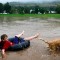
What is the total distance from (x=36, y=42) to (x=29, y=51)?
2331mm

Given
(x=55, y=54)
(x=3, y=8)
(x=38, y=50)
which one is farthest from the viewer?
(x=3, y=8)

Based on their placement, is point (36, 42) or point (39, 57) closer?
point (39, 57)

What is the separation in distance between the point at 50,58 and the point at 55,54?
2.60ft

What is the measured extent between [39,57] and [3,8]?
43.8 m

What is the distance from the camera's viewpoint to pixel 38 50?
14.2 m

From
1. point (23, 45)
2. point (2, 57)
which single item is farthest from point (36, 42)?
point (2, 57)

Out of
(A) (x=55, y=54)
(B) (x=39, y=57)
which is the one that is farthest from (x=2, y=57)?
(A) (x=55, y=54)

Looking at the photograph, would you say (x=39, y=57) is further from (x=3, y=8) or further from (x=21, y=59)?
(x=3, y=8)

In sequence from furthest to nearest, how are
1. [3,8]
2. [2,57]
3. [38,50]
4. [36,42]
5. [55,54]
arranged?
[3,8], [36,42], [38,50], [55,54], [2,57]

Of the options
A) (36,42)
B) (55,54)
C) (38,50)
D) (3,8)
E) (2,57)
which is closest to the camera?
(2,57)

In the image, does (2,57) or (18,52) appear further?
(18,52)

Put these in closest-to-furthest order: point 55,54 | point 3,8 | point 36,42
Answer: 1. point 55,54
2. point 36,42
3. point 3,8

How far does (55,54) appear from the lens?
13242 mm

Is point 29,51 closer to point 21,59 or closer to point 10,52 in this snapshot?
point 10,52
